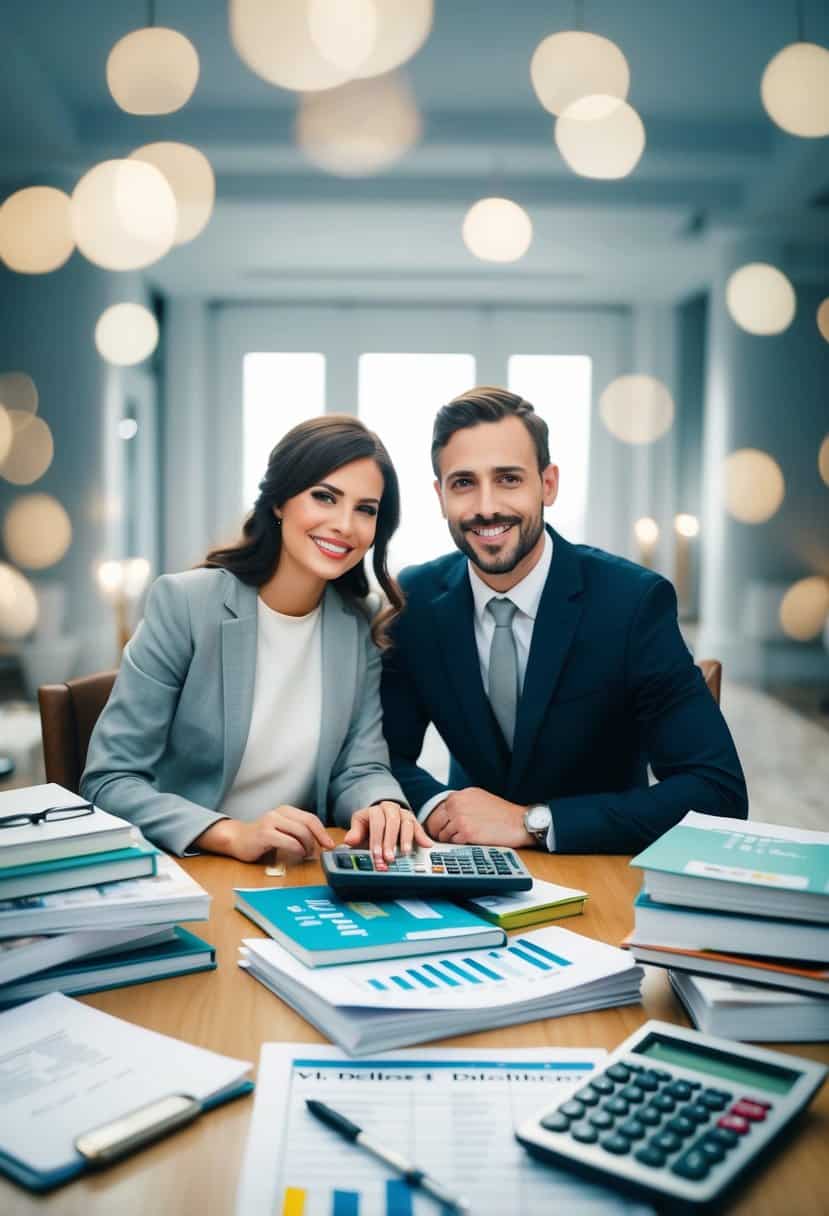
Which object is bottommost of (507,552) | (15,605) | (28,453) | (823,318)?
(15,605)

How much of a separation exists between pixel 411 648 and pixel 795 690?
6.19 m

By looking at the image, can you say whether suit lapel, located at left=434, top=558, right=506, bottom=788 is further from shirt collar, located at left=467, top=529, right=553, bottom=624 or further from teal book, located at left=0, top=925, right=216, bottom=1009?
teal book, located at left=0, top=925, right=216, bottom=1009

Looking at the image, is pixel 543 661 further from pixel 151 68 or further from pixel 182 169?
pixel 182 169

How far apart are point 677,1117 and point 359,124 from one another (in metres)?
5.68

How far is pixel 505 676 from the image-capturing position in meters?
1.83

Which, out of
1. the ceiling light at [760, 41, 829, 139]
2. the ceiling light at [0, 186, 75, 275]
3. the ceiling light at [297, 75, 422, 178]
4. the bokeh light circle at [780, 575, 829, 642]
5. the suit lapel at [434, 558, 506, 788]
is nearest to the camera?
the suit lapel at [434, 558, 506, 788]

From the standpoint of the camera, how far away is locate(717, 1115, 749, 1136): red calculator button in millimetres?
669

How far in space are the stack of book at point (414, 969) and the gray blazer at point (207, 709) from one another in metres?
0.51

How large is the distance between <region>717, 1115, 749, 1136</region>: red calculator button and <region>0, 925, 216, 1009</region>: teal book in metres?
0.52

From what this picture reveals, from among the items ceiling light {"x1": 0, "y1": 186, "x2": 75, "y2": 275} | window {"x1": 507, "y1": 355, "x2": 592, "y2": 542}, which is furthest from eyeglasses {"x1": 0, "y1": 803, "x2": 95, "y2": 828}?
window {"x1": 507, "y1": 355, "x2": 592, "y2": 542}

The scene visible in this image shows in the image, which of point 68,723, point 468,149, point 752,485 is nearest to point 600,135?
point 468,149

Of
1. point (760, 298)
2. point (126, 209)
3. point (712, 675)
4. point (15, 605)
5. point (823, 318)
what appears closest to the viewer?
point (712, 675)

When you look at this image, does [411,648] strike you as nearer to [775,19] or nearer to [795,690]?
[775,19]

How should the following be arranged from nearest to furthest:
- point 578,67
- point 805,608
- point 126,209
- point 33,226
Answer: point 578,67 < point 126,209 < point 33,226 < point 805,608
